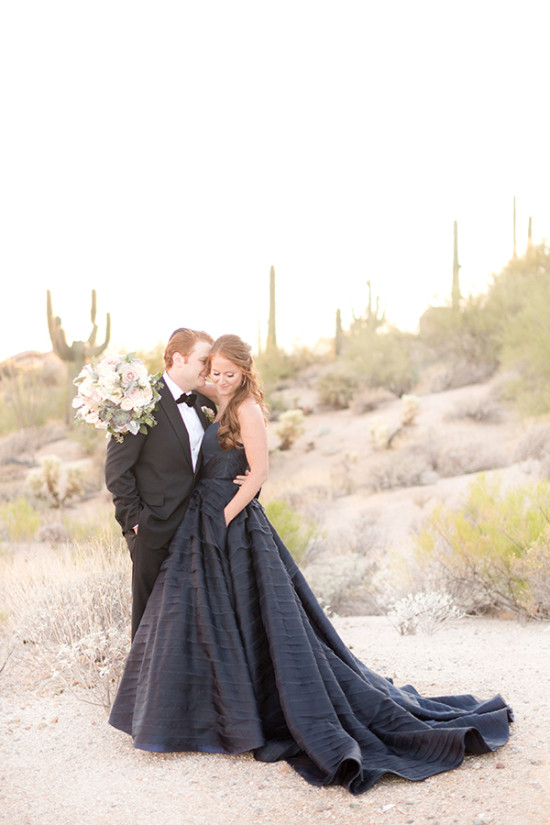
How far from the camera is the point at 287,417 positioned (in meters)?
20.7

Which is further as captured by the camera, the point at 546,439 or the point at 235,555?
the point at 546,439

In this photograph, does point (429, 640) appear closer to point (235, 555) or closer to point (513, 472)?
point (235, 555)

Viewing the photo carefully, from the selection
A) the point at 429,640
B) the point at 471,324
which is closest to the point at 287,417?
→ the point at 471,324

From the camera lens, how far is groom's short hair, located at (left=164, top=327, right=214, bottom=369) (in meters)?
4.29

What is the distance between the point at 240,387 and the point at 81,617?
2364mm

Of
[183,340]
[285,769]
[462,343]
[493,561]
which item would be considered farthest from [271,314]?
[285,769]

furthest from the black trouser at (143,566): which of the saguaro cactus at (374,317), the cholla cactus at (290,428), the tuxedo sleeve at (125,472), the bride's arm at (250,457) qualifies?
the saguaro cactus at (374,317)

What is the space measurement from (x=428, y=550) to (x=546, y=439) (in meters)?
8.27

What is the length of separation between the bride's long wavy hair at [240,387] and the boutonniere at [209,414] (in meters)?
0.21

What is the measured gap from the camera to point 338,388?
2498 centimetres

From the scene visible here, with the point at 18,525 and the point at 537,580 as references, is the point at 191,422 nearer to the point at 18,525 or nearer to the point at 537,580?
the point at 537,580

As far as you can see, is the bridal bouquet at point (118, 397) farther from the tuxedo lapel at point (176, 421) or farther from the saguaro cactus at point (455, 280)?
the saguaro cactus at point (455, 280)

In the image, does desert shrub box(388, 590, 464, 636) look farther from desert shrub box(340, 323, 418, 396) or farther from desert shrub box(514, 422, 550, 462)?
desert shrub box(340, 323, 418, 396)

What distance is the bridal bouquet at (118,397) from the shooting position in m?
3.98
